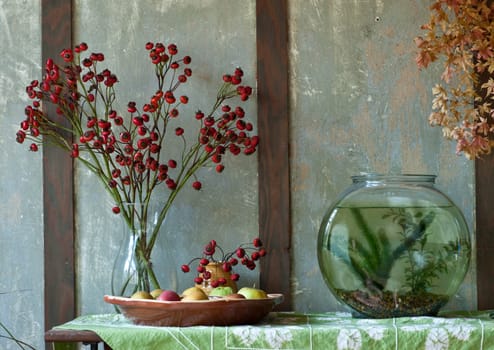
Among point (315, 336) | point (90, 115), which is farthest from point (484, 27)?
point (90, 115)

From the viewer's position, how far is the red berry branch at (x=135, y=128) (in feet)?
8.32

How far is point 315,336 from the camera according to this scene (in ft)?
7.11

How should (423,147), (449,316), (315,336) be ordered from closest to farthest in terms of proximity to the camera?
(315,336)
(449,316)
(423,147)

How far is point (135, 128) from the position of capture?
8.46 feet

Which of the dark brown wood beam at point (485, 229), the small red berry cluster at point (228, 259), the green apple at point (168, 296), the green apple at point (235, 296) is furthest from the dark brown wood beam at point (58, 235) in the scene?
the dark brown wood beam at point (485, 229)

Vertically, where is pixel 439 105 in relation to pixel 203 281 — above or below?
above

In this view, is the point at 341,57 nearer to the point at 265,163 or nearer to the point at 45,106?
the point at 265,163

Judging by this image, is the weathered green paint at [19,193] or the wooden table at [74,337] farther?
the weathered green paint at [19,193]

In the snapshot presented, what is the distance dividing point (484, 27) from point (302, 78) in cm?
59

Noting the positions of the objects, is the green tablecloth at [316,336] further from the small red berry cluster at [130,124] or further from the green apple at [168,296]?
the small red berry cluster at [130,124]

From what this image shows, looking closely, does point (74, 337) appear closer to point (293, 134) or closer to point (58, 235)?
point (58, 235)

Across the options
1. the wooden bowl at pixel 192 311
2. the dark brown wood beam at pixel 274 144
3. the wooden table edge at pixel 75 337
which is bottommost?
the wooden table edge at pixel 75 337

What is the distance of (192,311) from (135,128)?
2.13 ft

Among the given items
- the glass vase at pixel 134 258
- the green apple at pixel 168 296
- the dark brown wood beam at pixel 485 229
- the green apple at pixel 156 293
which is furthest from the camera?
the dark brown wood beam at pixel 485 229
